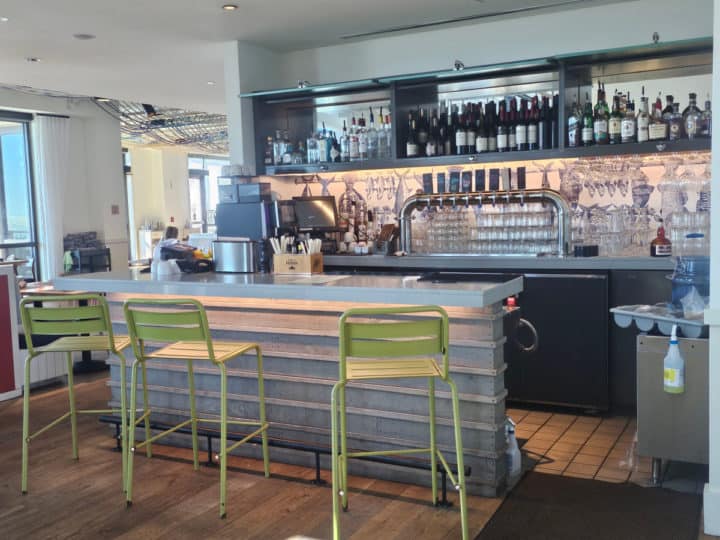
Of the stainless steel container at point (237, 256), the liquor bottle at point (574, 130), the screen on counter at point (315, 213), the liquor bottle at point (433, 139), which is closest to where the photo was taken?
the stainless steel container at point (237, 256)

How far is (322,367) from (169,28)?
318 centimetres

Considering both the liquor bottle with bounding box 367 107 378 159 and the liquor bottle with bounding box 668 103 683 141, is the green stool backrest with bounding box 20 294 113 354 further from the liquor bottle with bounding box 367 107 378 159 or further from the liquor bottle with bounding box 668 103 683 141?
the liquor bottle with bounding box 668 103 683 141

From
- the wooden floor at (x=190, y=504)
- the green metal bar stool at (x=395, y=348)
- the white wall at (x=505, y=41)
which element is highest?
the white wall at (x=505, y=41)

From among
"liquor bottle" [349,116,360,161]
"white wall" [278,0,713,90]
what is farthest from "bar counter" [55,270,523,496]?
"white wall" [278,0,713,90]

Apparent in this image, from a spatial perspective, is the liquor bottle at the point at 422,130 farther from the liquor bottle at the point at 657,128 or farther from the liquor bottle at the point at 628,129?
the liquor bottle at the point at 657,128

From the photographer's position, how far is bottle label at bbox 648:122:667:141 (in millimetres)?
4797

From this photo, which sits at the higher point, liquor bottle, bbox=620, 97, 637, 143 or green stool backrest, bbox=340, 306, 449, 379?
liquor bottle, bbox=620, 97, 637, 143

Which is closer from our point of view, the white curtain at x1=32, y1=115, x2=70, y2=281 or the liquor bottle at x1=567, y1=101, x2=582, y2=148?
the liquor bottle at x1=567, y1=101, x2=582, y2=148

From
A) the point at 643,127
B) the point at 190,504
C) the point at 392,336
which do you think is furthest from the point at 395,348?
the point at 643,127

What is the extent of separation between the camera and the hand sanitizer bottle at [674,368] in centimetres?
336

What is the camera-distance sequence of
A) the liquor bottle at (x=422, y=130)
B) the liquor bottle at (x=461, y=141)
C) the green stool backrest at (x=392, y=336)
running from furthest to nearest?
1. the liquor bottle at (x=422, y=130)
2. the liquor bottle at (x=461, y=141)
3. the green stool backrest at (x=392, y=336)

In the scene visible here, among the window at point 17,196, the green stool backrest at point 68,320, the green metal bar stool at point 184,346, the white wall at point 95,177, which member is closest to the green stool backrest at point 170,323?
the green metal bar stool at point 184,346

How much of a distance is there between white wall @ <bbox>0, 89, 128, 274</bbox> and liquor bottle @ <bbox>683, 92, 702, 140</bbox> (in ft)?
26.6

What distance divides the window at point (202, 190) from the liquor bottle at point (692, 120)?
12.6 metres
